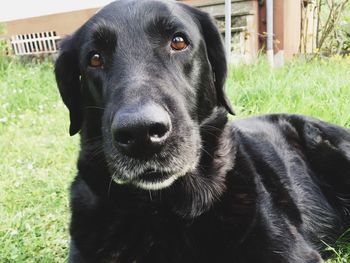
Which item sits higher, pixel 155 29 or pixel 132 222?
pixel 155 29

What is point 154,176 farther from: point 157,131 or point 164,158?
point 157,131

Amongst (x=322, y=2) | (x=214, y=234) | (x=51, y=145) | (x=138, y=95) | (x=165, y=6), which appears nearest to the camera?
(x=138, y=95)

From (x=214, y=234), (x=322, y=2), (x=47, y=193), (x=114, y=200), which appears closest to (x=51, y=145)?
(x=47, y=193)

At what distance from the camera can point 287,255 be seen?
79.0 inches

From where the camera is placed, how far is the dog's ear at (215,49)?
7.51 ft

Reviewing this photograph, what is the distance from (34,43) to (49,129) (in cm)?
516

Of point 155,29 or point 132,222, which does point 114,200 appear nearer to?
point 132,222

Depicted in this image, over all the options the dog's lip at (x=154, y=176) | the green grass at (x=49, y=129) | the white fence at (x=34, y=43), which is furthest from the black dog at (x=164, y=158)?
the white fence at (x=34, y=43)

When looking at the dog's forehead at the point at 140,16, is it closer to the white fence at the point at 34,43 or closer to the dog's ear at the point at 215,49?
the dog's ear at the point at 215,49

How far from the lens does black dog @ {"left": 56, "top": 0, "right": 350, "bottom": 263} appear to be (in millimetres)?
1788

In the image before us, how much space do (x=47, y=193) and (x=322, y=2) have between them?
6.52m

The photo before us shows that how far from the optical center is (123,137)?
1.62 metres

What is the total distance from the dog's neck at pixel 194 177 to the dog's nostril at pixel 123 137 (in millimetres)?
405

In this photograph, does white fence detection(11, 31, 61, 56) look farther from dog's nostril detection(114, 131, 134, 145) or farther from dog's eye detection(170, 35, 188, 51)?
dog's nostril detection(114, 131, 134, 145)
